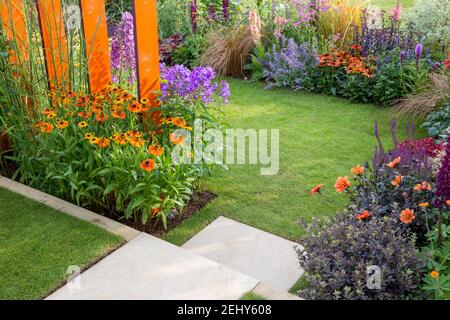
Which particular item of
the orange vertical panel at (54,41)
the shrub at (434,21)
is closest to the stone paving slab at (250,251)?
the orange vertical panel at (54,41)

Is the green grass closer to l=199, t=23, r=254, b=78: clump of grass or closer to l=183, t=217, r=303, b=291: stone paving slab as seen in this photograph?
l=183, t=217, r=303, b=291: stone paving slab

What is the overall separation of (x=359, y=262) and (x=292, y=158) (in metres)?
1.91

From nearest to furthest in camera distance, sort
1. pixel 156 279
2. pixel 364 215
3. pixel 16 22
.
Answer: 1. pixel 156 279
2. pixel 364 215
3. pixel 16 22

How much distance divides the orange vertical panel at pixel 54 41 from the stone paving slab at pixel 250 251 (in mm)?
1444

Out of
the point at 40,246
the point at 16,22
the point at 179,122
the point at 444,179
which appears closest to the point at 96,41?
the point at 16,22

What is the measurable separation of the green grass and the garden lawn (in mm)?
531

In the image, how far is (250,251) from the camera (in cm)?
327

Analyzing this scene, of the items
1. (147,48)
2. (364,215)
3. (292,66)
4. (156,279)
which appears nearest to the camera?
(156,279)

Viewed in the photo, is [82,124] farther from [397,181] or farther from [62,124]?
[397,181]

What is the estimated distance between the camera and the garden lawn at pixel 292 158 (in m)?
3.65
